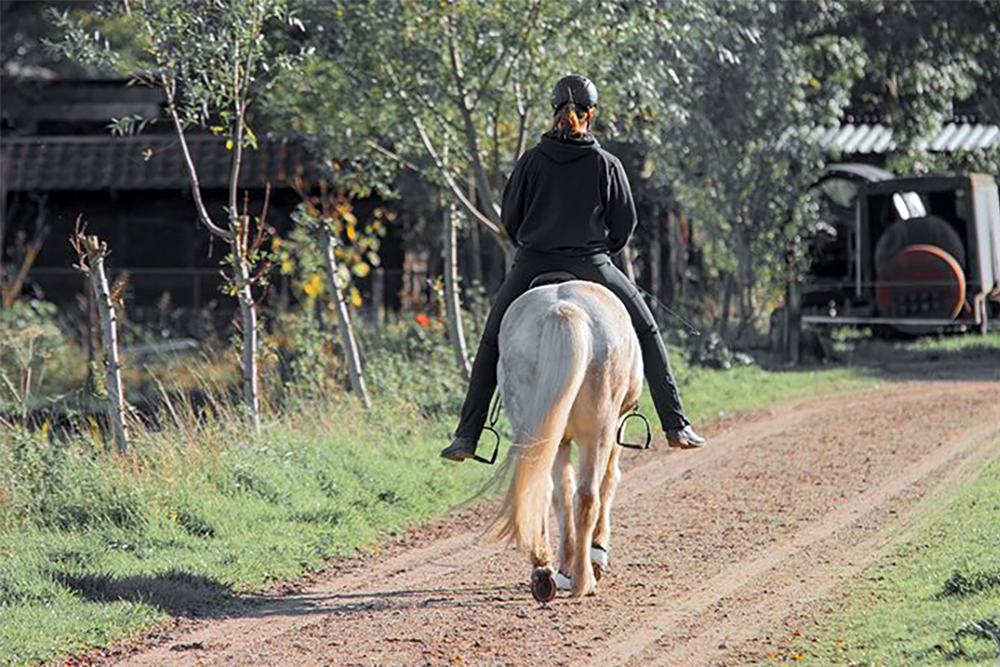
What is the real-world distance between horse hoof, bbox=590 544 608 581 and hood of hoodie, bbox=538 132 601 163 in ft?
7.15

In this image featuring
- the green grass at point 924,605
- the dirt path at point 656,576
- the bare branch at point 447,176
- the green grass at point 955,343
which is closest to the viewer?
the green grass at point 924,605

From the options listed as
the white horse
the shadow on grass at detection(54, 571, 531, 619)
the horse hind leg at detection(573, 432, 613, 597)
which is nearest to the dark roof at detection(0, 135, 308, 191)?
the shadow on grass at detection(54, 571, 531, 619)

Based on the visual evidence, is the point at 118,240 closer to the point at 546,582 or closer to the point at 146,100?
the point at 146,100

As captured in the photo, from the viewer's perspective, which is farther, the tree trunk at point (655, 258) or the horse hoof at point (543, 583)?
the tree trunk at point (655, 258)

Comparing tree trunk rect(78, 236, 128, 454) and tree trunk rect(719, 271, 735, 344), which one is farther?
tree trunk rect(719, 271, 735, 344)

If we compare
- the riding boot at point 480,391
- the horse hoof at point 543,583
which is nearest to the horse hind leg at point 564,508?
the horse hoof at point 543,583

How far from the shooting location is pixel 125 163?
31.9 metres

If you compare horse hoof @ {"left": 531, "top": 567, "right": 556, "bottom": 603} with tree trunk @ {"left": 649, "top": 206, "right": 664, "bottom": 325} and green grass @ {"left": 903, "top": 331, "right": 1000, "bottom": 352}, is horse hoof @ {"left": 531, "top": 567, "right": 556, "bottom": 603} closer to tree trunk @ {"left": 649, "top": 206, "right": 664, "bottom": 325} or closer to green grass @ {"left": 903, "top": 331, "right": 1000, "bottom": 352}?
green grass @ {"left": 903, "top": 331, "right": 1000, "bottom": 352}

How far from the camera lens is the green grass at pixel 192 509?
30.1 feet

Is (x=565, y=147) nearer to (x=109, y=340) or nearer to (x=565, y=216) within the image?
(x=565, y=216)

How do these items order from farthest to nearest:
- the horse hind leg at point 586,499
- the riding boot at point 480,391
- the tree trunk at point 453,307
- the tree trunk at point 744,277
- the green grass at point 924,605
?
the tree trunk at point 744,277
the tree trunk at point 453,307
the riding boot at point 480,391
the horse hind leg at point 586,499
the green grass at point 924,605

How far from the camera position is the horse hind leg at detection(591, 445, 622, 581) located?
9773 millimetres

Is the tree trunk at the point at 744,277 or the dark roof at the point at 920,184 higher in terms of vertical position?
the dark roof at the point at 920,184

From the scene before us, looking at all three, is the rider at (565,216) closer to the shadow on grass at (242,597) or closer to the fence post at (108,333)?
the shadow on grass at (242,597)
